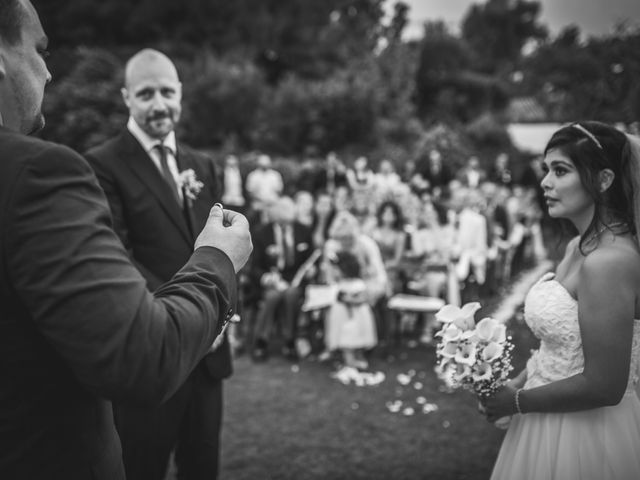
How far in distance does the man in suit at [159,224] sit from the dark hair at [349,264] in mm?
3847

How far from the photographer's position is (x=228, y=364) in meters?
2.99

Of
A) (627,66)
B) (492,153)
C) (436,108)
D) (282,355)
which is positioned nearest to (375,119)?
(492,153)

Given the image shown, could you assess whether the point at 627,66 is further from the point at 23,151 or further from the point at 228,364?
the point at 23,151

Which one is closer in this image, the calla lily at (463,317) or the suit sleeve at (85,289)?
the suit sleeve at (85,289)

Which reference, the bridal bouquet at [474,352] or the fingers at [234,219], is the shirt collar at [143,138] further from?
the bridal bouquet at [474,352]

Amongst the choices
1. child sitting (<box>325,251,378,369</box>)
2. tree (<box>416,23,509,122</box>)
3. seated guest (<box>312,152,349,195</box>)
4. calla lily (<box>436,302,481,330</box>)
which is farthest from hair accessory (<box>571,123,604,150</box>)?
tree (<box>416,23,509,122</box>)

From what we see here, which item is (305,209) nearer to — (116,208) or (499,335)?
(116,208)

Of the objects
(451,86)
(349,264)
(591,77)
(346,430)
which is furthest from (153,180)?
(451,86)

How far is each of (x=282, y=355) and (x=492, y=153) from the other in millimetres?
22670

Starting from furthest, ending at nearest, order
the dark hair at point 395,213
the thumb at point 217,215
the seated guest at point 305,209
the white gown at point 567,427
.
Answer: the seated guest at point 305,209
the dark hair at point 395,213
the white gown at point 567,427
the thumb at point 217,215

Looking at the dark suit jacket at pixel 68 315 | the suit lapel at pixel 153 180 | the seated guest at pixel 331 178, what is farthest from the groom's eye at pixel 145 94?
the seated guest at pixel 331 178

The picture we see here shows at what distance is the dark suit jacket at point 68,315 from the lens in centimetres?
106

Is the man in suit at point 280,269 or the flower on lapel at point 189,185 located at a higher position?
the flower on lapel at point 189,185

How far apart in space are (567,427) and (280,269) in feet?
18.4
